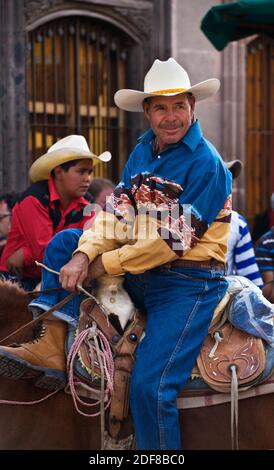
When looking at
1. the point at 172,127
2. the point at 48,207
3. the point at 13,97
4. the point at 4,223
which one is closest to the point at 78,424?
the point at 172,127

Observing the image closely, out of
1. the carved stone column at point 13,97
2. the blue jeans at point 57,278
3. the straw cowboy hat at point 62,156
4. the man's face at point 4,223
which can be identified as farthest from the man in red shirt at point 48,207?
the carved stone column at point 13,97

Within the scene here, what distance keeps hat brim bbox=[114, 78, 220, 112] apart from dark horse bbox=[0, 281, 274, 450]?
1299 millimetres

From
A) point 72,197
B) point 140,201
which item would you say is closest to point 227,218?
point 140,201

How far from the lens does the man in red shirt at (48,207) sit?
567 cm

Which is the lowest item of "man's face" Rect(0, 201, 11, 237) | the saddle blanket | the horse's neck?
the saddle blanket

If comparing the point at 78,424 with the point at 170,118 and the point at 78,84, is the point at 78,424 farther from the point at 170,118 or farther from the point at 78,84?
the point at 78,84

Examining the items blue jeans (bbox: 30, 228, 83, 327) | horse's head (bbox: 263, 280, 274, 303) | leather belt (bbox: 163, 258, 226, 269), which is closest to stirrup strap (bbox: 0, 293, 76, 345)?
blue jeans (bbox: 30, 228, 83, 327)

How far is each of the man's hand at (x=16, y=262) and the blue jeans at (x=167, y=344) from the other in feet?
5.72

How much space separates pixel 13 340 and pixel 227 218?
1195mm

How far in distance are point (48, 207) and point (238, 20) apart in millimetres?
3069

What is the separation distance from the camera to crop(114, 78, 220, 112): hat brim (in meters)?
4.14

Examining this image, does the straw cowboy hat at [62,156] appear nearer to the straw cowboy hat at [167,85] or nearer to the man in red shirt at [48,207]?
the man in red shirt at [48,207]

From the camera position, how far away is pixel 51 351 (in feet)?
13.7

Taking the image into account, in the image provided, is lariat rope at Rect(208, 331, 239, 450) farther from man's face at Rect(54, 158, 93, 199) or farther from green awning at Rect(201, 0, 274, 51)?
green awning at Rect(201, 0, 274, 51)
